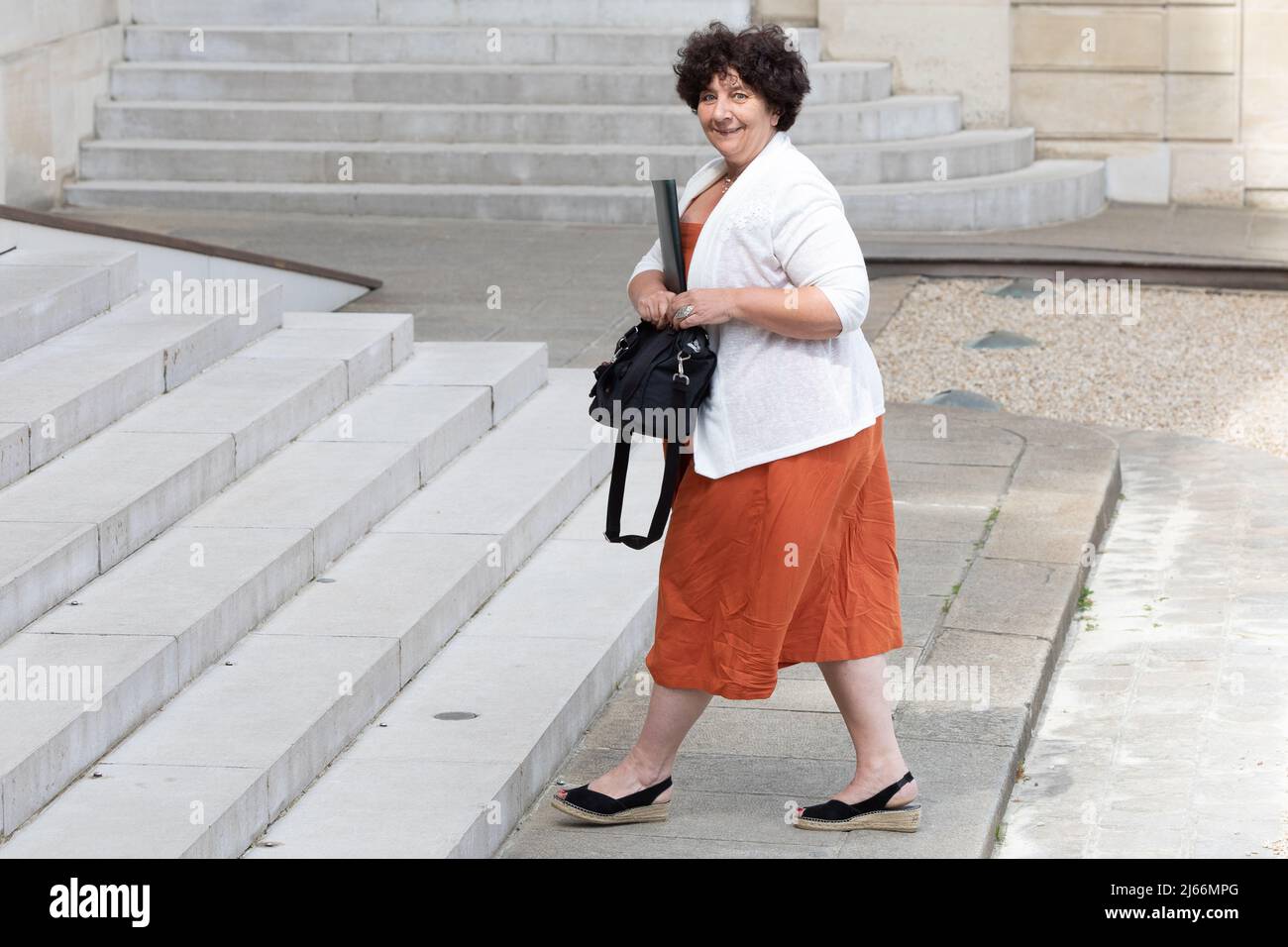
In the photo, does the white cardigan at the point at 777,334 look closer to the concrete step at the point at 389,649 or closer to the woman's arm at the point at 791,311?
the woman's arm at the point at 791,311

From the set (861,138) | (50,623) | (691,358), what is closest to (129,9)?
(861,138)

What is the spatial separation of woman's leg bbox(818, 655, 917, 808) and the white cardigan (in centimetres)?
56

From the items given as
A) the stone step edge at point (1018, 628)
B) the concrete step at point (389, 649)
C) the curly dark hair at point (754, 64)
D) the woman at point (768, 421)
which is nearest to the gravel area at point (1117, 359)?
the stone step edge at point (1018, 628)

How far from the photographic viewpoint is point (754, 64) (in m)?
4.04

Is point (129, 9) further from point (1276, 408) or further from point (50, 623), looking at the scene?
point (50, 623)

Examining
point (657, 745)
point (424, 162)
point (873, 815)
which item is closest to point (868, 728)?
point (873, 815)

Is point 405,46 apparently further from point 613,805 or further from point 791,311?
point 791,311

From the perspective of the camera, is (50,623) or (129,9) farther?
(129,9)

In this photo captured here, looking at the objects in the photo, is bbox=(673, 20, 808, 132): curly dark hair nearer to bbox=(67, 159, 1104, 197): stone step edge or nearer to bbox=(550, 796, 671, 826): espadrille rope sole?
bbox=(550, 796, 671, 826): espadrille rope sole

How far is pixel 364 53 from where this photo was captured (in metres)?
14.0

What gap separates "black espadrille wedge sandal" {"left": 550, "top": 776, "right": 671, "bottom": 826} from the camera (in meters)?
4.41

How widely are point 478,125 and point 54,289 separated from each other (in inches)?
277

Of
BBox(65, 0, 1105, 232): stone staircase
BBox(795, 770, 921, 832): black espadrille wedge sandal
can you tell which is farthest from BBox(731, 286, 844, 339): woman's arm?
BBox(65, 0, 1105, 232): stone staircase
